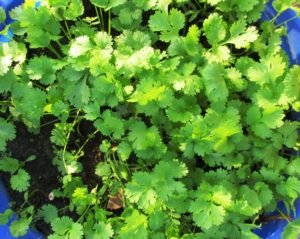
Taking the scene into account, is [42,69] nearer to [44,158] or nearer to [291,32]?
[44,158]

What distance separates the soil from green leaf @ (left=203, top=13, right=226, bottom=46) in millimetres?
493

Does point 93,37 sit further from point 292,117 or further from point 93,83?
point 292,117

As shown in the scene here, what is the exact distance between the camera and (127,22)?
145 cm

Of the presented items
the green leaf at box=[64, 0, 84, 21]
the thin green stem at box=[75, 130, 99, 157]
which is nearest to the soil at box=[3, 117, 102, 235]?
the thin green stem at box=[75, 130, 99, 157]

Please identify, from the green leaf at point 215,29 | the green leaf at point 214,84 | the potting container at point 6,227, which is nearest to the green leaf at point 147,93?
the green leaf at point 214,84

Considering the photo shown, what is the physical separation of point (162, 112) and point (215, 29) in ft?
0.96

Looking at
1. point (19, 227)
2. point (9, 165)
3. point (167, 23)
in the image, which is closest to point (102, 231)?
point (19, 227)

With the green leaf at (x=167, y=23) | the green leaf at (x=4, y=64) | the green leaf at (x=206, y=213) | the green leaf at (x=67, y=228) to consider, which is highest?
the green leaf at (x=4, y=64)

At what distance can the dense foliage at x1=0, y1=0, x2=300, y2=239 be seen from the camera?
134 centimetres

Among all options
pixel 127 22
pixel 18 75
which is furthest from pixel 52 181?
pixel 127 22

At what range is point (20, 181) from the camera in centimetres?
144

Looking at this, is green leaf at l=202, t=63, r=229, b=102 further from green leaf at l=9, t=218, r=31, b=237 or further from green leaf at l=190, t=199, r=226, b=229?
green leaf at l=9, t=218, r=31, b=237

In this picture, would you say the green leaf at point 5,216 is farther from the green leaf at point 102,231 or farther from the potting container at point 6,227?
the green leaf at point 102,231

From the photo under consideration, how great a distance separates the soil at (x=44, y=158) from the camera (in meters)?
1.55
